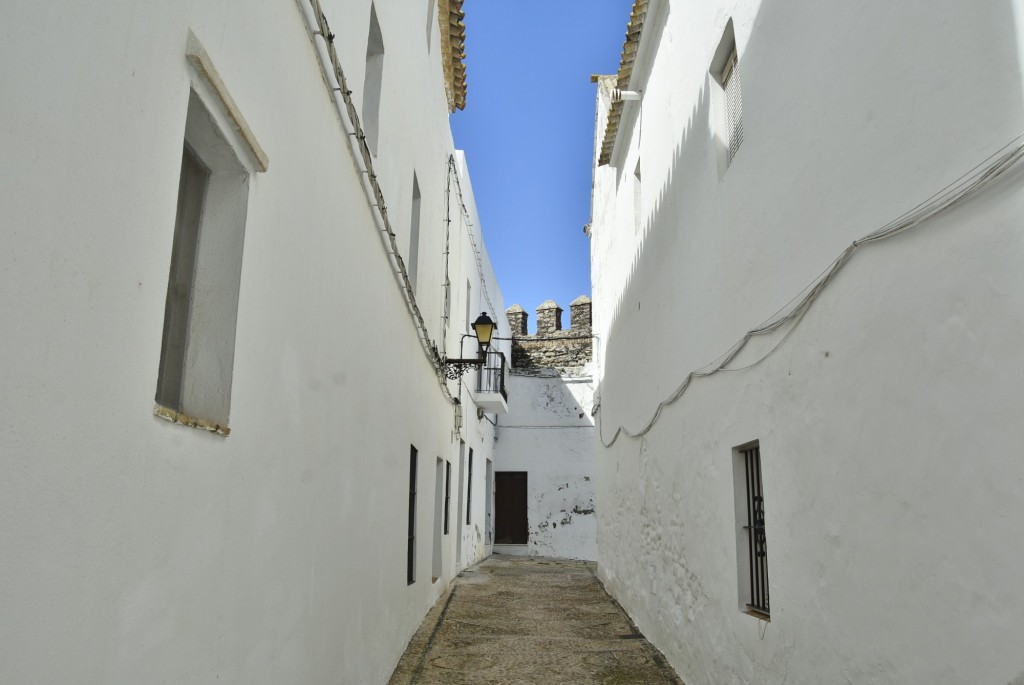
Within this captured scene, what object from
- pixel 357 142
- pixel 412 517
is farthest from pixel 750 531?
pixel 412 517

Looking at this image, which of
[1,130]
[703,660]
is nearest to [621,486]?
[703,660]

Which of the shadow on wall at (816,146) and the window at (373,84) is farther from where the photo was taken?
the window at (373,84)

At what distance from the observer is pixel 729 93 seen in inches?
193

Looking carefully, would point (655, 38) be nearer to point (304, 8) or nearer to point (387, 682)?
point (304, 8)

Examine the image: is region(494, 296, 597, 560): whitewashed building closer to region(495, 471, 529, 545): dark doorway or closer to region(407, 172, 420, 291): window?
region(495, 471, 529, 545): dark doorway

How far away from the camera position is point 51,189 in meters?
1.45

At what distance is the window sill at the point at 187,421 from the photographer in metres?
1.93

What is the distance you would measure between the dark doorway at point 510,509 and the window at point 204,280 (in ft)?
46.9

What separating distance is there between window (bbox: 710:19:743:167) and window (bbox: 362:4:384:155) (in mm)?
2006

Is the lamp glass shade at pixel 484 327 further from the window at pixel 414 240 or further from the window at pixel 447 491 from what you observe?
the window at pixel 447 491

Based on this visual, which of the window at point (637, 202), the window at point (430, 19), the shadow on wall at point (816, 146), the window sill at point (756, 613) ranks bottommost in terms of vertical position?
the window sill at point (756, 613)

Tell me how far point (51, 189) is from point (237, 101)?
108cm

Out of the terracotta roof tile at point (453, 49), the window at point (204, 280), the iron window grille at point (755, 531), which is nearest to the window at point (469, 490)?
the terracotta roof tile at point (453, 49)

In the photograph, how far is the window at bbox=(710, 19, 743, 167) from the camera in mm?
4655
